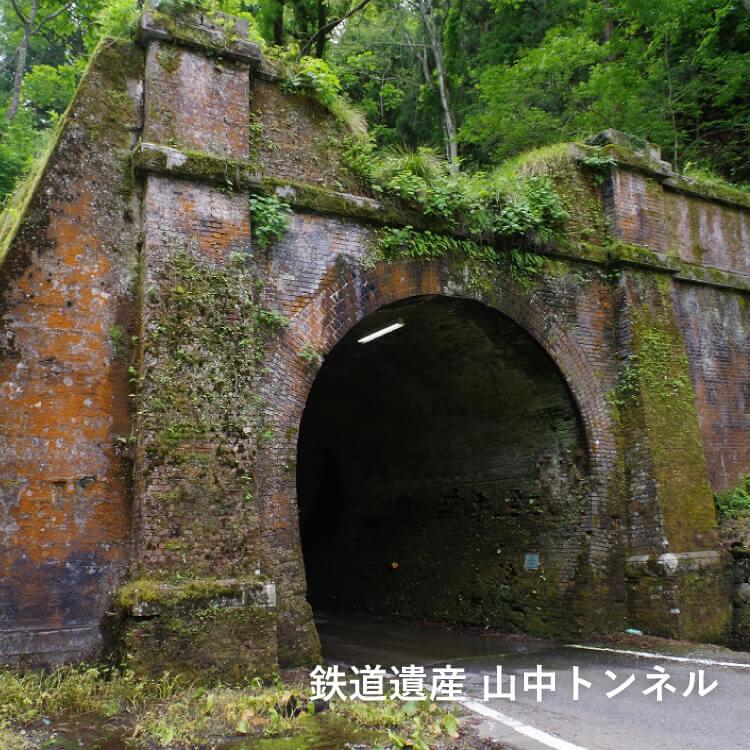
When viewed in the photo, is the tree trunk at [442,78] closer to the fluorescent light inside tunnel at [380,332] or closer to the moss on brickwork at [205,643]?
the fluorescent light inside tunnel at [380,332]

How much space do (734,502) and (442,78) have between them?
14.3 metres

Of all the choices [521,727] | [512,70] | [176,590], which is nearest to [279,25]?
[512,70]

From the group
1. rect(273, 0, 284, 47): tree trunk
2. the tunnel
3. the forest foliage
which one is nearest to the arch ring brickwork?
the tunnel

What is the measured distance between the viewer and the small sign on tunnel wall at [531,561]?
1066 cm

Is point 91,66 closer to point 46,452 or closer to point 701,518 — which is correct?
point 46,452

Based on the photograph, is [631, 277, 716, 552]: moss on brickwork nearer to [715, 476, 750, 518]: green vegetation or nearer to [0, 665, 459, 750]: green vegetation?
[715, 476, 750, 518]: green vegetation

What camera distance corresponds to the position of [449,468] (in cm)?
1266

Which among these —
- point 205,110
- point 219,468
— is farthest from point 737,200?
point 219,468

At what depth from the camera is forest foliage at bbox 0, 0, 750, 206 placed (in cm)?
1619

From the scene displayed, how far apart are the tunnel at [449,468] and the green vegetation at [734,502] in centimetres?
221

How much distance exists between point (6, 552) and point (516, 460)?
23.4ft

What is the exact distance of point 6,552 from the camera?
6473mm

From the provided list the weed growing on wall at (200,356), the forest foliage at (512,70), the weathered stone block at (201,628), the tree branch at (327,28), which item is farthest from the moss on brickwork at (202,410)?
the tree branch at (327,28)

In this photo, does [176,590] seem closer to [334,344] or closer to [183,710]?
[183,710]
